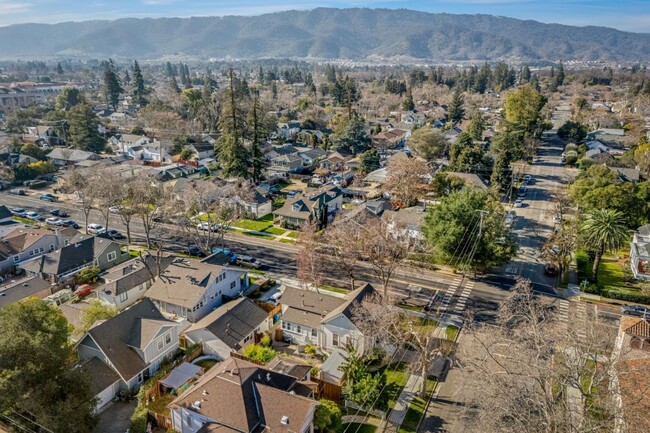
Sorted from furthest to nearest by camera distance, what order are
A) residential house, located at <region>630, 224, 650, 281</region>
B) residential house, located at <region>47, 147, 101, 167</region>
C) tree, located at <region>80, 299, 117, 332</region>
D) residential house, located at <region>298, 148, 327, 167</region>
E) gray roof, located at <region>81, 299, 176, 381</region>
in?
1. residential house, located at <region>298, 148, 327, 167</region>
2. residential house, located at <region>47, 147, 101, 167</region>
3. residential house, located at <region>630, 224, 650, 281</region>
4. tree, located at <region>80, 299, 117, 332</region>
5. gray roof, located at <region>81, 299, 176, 381</region>

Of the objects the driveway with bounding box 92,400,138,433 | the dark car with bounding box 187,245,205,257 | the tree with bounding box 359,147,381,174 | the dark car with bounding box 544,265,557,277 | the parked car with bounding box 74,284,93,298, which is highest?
the tree with bounding box 359,147,381,174

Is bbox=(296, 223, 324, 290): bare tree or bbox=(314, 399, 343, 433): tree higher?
bbox=(296, 223, 324, 290): bare tree

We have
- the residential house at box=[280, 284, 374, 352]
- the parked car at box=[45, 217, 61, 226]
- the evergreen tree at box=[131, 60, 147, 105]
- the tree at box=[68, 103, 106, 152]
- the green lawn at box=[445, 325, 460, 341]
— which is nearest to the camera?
the residential house at box=[280, 284, 374, 352]

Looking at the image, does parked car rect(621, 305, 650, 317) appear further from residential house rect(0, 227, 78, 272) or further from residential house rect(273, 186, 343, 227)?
residential house rect(0, 227, 78, 272)

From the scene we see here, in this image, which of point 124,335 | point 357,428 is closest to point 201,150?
point 124,335

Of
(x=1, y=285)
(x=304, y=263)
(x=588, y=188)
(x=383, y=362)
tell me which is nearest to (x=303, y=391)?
(x=383, y=362)

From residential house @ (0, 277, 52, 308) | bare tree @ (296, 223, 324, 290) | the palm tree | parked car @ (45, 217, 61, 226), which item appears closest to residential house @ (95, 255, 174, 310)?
residential house @ (0, 277, 52, 308)
